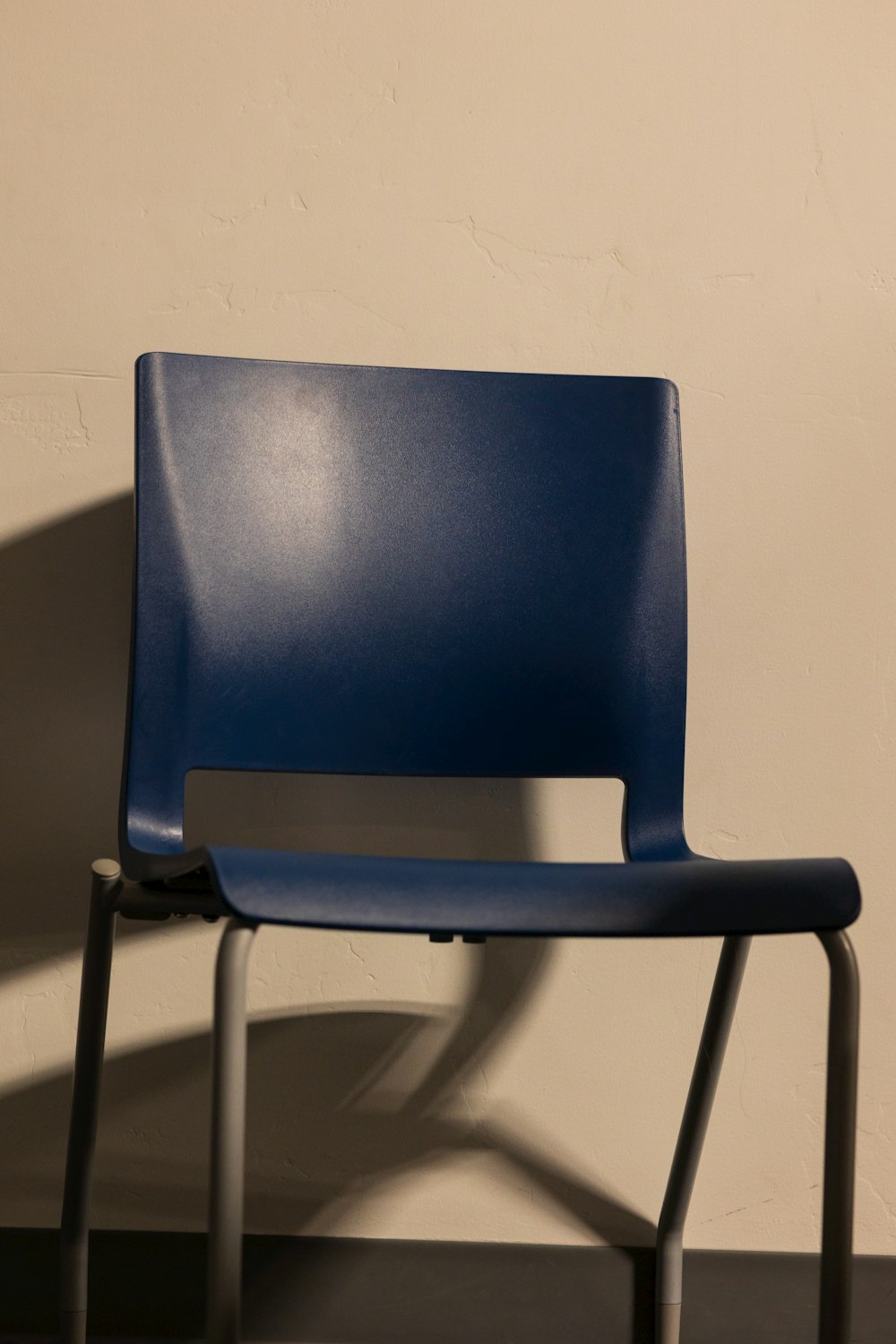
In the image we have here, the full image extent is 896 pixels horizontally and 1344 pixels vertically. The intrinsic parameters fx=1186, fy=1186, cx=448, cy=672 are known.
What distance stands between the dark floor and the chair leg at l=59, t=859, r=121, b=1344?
68mm

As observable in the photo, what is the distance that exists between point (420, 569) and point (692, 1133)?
1.73ft

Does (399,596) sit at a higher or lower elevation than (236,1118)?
higher

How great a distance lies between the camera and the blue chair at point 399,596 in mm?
905

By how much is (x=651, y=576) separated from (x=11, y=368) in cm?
62

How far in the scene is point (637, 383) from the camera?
3.23ft

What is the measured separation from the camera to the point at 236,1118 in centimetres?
59

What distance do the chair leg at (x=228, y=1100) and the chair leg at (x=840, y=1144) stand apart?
31 cm

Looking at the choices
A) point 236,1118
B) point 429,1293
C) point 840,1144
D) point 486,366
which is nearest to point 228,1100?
point 236,1118

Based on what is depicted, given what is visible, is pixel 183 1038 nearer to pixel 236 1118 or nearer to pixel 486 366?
pixel 236 1118

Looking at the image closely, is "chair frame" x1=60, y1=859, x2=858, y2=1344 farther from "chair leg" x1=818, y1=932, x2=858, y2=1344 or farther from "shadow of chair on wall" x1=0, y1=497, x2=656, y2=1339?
"shadow of chair on wall" x1=0, y1=497, x2=656, y2=1339

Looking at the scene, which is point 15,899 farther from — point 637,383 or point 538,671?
point 637,383

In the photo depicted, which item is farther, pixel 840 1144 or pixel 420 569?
pixel 420 569

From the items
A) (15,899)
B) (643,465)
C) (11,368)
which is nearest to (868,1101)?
(643,465)

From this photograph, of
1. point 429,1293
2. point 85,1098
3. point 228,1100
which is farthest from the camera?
point 429,1293
